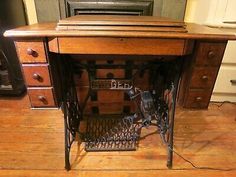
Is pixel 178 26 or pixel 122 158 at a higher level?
pixel 178 26

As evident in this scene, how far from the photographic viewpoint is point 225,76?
173cm

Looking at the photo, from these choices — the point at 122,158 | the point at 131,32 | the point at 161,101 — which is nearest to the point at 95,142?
the point at 122,158

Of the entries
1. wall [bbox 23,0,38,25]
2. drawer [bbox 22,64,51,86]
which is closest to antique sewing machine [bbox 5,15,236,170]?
drawer [bbox 22,64,51,86]

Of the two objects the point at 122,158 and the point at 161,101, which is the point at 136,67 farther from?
the point at 122,158

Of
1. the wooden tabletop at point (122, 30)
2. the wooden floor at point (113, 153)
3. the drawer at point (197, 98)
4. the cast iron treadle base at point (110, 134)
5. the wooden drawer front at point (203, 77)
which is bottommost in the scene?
the wooden floor at point (113, 153)

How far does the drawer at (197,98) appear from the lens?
154 centimetres

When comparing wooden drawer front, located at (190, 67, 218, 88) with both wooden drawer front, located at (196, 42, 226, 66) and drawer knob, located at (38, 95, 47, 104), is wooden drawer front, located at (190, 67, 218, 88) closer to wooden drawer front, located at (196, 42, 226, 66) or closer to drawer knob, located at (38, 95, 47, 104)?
wooden drawer front, located at (196, 42, 226, 66)

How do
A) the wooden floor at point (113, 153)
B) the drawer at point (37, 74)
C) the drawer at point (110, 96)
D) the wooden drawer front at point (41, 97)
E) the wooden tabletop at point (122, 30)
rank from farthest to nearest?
the drawer at point (110, 96), the wooden drawer front at point (41, 97), the drawer at point (37, 74), the wooden floor at point (113, 153), the wooden tabletop at point (122, 30)

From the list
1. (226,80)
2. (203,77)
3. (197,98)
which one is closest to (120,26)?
(203,77)

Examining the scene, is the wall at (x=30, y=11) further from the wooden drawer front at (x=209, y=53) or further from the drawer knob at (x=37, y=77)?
the wooden drawer front at (x=209, y=53)

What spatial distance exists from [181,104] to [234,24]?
0.73m

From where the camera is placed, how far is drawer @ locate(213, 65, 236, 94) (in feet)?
5.61

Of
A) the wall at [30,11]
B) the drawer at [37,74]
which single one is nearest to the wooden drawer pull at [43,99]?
the drawer at [37,74]

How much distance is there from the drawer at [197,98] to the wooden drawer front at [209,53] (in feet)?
0.77
